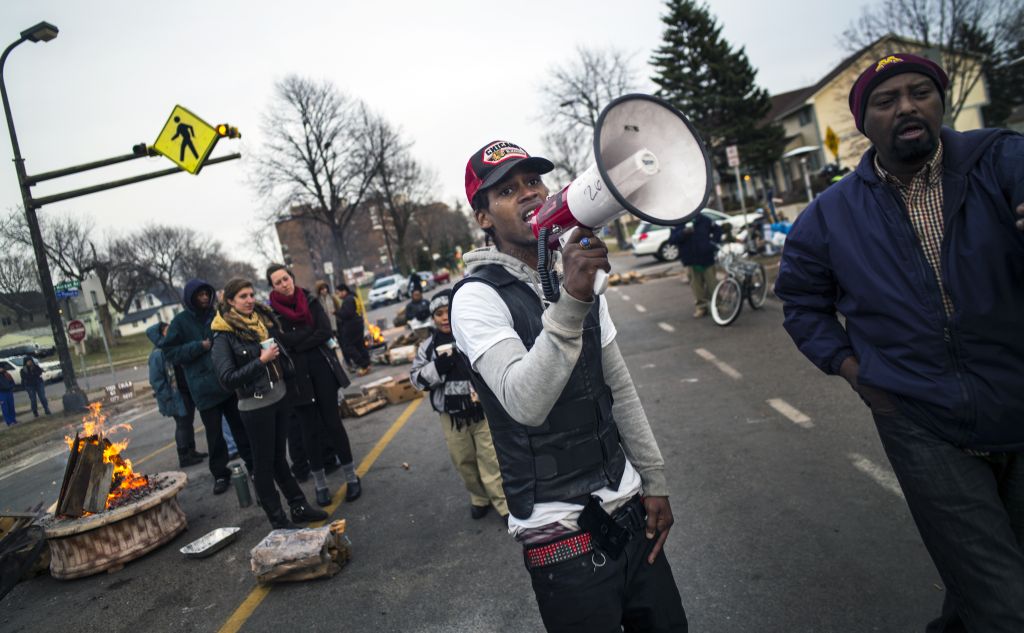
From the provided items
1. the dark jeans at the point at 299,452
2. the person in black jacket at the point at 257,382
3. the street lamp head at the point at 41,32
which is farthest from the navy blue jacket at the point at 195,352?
the street lamp head at the point at 41,32

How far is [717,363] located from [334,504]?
4.79m

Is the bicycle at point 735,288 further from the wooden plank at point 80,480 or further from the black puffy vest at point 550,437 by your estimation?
the black puffy vest at point 550,437

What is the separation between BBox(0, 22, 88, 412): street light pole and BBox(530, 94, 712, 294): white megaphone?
1340 centimetres

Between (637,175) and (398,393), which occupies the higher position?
(637,175)

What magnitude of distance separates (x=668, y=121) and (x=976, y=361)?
3.83 ft

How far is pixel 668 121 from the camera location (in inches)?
60.4

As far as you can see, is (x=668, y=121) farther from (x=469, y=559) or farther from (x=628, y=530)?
(x=469, y=559)

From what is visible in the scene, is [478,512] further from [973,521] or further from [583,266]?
[583,266]

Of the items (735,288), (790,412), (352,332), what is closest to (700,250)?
(735,288)

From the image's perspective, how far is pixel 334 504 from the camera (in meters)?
5.39

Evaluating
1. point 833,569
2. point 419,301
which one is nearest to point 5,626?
point 833,569

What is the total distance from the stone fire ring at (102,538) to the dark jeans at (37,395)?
8826mm

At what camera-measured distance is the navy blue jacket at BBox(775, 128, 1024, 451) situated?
178 centimetres

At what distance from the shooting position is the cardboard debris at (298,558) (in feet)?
13.0
